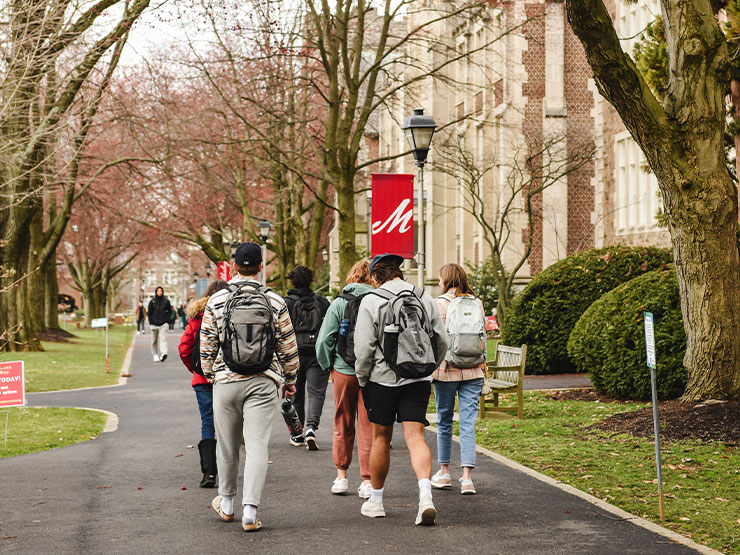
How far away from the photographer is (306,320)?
11.1 meters

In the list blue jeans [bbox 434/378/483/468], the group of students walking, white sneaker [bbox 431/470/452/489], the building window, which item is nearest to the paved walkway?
white sneaker [bbox 431/470/452/489]

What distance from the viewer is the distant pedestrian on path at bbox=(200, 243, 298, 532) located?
7.09m

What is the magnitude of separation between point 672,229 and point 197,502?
696 centimetres

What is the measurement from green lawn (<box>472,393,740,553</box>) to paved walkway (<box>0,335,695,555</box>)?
392 millimetres

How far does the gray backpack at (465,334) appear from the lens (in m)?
8.57

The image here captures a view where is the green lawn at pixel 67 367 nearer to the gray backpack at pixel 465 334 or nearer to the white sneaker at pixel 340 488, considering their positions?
the white sneaker at pixel 340 488

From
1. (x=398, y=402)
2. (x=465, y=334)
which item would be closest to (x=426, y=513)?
(x=398, y=402)

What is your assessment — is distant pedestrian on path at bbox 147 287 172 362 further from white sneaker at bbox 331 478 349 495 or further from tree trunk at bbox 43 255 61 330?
white sneaker at bbox 331 478 349 495

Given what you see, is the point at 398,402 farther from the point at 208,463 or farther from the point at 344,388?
the point at 208,463

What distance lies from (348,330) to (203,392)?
1770 mm

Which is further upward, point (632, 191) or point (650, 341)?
point (632, 191)

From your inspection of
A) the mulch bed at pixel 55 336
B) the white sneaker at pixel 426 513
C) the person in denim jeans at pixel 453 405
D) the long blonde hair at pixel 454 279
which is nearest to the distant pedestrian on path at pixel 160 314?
the mulch bed at pixel 55 336

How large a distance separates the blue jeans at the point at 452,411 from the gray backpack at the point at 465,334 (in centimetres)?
20

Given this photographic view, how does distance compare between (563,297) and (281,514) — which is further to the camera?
(563,297)
